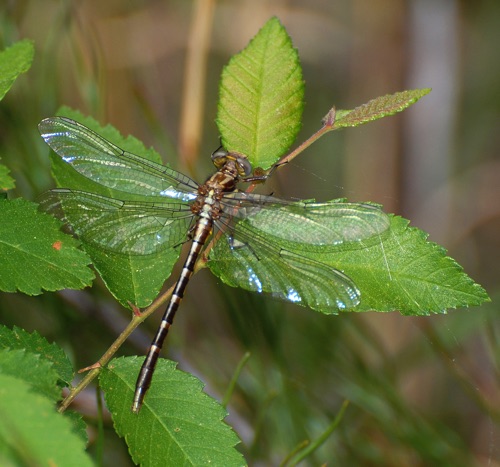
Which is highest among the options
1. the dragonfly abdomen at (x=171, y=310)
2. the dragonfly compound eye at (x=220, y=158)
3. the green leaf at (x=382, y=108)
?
the green leaf at (x=382, y=108)

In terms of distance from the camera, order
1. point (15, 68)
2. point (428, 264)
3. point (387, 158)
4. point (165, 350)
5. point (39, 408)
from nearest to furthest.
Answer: point (39, 408)
point (428, 264)
point (15, 68)
point (165, 350)
point (387, 158)

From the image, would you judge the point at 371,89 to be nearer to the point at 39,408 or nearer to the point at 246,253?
the point at 246,253

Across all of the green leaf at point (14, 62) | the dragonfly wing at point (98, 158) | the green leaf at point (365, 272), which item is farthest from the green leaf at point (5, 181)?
the green leaf at point (365, 272)

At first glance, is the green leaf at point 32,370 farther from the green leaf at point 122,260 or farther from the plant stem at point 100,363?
the green leaf at point 122,260

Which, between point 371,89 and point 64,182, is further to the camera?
point 371,89

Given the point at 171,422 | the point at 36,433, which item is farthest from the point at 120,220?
the point at 36,433

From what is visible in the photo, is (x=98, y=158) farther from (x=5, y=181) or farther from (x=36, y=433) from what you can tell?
(x=36, y=433)

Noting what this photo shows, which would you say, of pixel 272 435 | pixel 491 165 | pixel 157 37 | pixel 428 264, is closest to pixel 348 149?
pixel 491 165

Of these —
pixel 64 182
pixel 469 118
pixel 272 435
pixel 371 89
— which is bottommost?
pixel 272 435

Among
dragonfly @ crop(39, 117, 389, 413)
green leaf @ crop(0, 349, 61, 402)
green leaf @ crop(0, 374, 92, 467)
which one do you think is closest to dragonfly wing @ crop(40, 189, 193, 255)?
dragonfly @ crop(39, 117, 389, 413)
